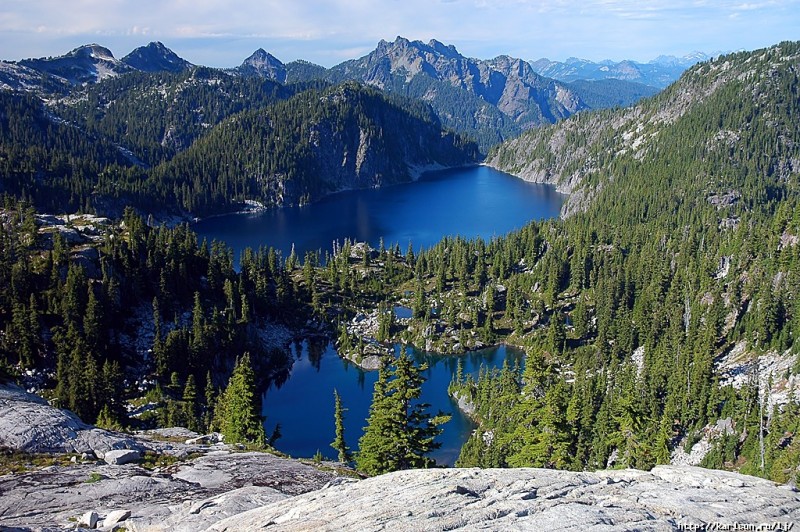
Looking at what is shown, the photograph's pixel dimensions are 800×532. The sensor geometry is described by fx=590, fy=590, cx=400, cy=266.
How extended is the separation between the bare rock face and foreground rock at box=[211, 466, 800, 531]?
19.2 meters

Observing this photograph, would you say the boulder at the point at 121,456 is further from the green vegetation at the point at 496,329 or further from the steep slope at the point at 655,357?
the steep slope at the point at 655,357

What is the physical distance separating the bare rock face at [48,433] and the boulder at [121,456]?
1008mm

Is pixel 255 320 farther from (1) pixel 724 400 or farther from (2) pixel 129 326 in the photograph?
(1) pixel 724 400

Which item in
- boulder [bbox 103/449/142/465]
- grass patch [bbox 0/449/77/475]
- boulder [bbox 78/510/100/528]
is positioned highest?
boulder [bbox 78/510/100/528]

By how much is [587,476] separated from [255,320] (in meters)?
114

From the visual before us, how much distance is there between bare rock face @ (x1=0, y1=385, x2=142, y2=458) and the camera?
37531 millimetres

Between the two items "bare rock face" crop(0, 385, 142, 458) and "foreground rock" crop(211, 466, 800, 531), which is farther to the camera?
"bare rock face" crop(0, 385, 142, 458)

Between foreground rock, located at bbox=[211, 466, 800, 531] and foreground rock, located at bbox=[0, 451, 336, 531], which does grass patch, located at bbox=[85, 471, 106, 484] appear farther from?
foreground rock, located at bbox=[211, 466, 800, 531]

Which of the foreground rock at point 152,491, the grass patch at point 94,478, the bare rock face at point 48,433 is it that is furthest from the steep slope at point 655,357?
the bare rock face at point 48,433

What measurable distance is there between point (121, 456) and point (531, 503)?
Answer: 2774 centimetres

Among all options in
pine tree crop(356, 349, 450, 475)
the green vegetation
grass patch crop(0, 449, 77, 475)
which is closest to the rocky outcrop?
grass patch crop(0, 449, 77, 475)

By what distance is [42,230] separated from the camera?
113 meters

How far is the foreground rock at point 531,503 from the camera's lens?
2064 centimetres

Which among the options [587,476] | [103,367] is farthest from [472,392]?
[587,476]
